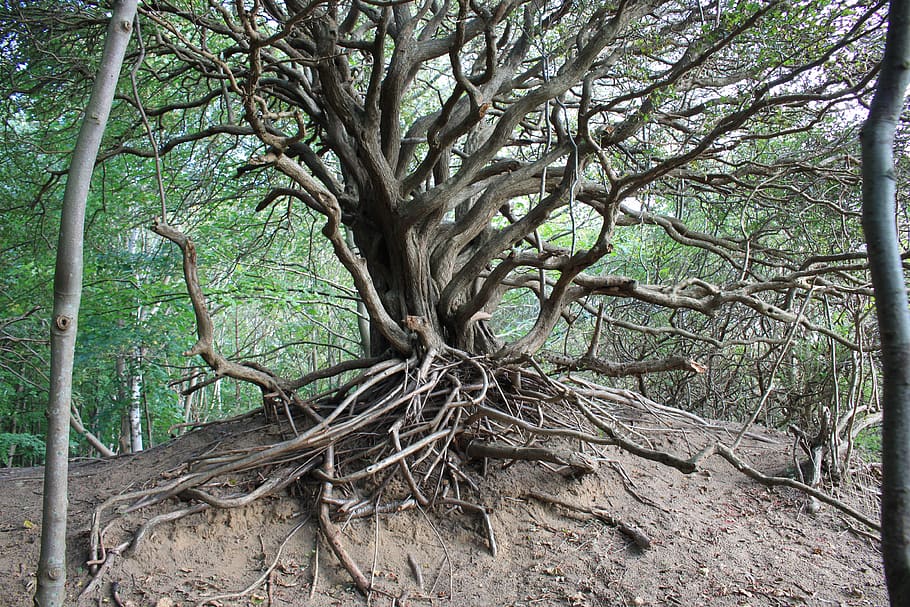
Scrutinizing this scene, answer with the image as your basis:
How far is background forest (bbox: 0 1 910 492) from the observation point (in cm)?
473

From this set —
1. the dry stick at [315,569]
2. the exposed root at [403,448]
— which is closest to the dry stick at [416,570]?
the exposed root at [403,448]

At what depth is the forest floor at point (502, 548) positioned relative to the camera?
12.3ft

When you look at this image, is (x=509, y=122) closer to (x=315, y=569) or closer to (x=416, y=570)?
(x=416, y=570)

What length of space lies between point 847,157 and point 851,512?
2.98 metres

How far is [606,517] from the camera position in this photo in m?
4.57

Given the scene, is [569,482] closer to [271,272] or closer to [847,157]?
[847,157]

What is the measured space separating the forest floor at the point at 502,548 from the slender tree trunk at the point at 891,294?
284 cm

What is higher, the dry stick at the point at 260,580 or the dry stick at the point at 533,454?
the dry stick at the point at 533,454

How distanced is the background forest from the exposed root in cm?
55

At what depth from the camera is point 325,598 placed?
3822mm

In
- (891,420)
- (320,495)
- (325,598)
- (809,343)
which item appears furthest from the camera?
(809,343)

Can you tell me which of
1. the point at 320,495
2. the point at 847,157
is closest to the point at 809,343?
the point at 847,157

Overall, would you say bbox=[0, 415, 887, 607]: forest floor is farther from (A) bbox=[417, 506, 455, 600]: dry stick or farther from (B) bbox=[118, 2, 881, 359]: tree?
(B) bbox=[118, 2, 881, 359]: tree

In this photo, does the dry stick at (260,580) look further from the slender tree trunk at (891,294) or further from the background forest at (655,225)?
the slender tree trunk at (891,294)
